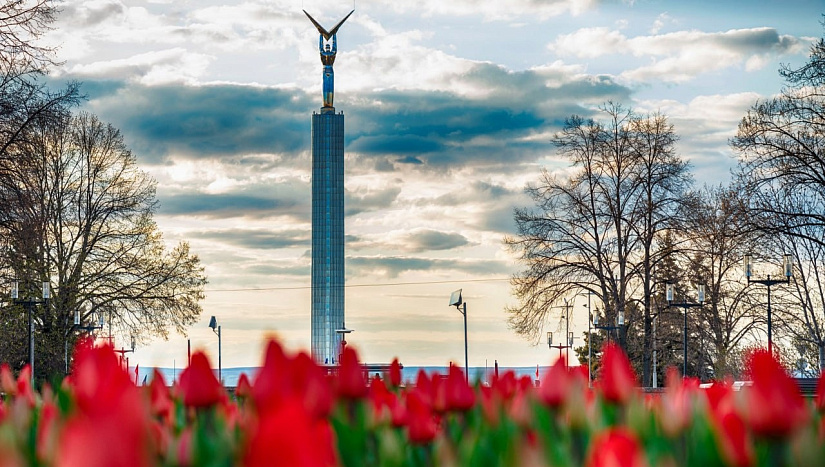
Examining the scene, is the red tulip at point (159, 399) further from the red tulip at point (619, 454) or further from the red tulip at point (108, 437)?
the red tulip at point (619, 454)

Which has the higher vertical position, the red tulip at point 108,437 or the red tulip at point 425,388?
the red tulip at point 108,437

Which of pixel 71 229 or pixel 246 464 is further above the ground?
pixel 71 229

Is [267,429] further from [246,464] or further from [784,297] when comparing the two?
[784,297]

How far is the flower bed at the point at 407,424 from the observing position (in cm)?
93

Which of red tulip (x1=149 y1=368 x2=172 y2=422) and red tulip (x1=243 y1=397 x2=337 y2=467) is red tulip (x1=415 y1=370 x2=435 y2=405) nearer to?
red tulip (x1=149 y1=368 x2=172 y2=422)

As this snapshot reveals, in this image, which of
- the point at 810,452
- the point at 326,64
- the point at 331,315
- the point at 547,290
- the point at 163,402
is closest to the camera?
the point at 810,452

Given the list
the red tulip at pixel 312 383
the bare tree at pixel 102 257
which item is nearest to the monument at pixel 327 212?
the bare tree at pixel 102 257

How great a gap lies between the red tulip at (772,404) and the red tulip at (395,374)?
1584 mm

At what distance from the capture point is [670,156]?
36.5 meters

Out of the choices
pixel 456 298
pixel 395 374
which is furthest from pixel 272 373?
pixel 456 298

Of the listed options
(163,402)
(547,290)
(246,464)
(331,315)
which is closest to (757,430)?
(246,464)

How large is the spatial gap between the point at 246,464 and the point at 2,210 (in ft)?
67.1

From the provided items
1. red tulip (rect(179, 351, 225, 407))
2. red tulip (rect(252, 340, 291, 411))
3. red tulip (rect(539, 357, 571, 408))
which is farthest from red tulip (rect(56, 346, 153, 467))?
red tulip (rect(539, 357, 571, 408))

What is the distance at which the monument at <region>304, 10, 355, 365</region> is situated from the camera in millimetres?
81500
